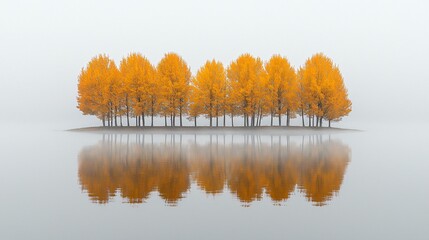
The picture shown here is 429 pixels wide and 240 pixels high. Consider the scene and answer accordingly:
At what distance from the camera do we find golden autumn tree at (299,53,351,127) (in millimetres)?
68062

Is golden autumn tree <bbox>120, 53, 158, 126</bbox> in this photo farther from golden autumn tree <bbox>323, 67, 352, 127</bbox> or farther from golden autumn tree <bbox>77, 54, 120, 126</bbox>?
golden autumn tree <bbox>323, 67, 352, 127</bbox>

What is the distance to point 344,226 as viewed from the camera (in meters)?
10.8

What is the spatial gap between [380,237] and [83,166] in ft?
53.1

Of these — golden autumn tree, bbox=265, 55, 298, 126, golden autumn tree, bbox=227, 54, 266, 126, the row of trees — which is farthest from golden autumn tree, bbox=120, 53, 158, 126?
golden autumn tree, bbox=265, 55, 298, 126

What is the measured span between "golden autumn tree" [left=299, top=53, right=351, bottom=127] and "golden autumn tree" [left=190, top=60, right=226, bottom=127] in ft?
44.1

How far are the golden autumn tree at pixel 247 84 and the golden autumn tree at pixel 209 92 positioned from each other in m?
1.98

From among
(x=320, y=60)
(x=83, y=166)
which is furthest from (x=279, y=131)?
(x=83, y=166)

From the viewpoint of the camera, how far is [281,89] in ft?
228

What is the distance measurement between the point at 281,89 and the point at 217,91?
410 inches

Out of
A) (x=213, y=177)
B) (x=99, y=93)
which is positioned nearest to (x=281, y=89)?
(x=99, y=93)

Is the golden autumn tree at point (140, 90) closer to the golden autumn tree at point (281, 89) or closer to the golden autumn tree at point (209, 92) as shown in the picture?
the golden autumn tree at point (209, 92)

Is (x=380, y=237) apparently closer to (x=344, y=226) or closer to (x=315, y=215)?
(x=344, y=226)

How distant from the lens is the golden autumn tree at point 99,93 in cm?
7000

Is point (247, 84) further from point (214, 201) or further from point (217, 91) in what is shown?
point (214, 201)
